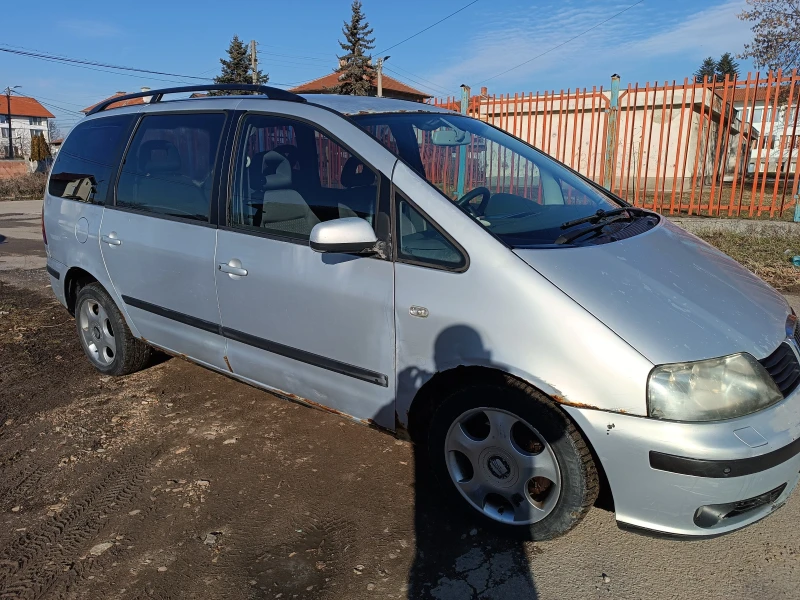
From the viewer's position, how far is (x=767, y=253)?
23.9 ft

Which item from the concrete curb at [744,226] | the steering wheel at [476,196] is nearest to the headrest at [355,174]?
the steering wheel at [476,196]

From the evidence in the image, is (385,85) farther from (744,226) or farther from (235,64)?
(744,226)

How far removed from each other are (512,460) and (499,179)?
1429mm

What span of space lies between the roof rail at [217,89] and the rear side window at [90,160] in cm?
19

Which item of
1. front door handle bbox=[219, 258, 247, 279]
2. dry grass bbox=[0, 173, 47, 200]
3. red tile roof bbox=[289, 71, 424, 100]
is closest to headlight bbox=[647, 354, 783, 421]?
front door handle bbox=[219, 258, 247, 279]

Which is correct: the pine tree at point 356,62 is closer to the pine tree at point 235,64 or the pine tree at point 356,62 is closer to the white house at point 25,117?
the pine tree at point 235,64

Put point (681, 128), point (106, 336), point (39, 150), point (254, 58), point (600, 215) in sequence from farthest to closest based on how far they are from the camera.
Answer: point (39, 150), point (254, 58), point (681, 128), point (106, 336), point (600, 215)

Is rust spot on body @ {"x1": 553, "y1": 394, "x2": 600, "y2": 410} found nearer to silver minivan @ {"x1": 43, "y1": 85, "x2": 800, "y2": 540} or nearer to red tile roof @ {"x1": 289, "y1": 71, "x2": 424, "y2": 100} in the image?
silver minivan @ {"x1": 43, "y1": 85, "x2": 800, "y2": 540}

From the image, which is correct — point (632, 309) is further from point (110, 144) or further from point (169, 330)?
point (110, 144)

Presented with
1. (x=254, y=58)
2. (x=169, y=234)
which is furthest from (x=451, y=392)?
(x=254, y=58)

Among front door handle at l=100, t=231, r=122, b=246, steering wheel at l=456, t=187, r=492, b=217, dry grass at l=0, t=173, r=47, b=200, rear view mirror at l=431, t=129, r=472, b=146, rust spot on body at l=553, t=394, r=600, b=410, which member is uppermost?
rear view mirror at l=431, t=129, r=472, b=146

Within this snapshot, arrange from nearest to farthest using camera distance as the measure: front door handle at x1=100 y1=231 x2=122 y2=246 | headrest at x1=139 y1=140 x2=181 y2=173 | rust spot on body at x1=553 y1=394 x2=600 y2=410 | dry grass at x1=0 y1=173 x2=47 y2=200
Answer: rust spot on body at x1=553 y1=394 x2=600 y2=410
headrest at x1=139 y1=140 x2=181 y2=173
front door handle at x1=100 y1=231 x2=122 y2=246
dry grass at x1=0 y1=173 x2=47 y2=200

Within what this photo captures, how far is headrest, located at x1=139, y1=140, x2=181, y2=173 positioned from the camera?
357 centimetres

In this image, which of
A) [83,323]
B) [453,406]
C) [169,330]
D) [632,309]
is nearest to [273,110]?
[169,330]
